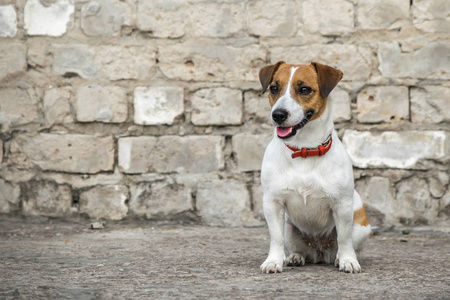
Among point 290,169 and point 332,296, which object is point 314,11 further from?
point 332,296

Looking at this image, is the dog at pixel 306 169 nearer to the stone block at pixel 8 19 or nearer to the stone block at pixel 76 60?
the stone block at pixel 76 60

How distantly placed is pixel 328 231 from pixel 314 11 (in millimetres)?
2391

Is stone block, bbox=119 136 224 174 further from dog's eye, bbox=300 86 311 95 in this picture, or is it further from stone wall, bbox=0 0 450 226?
dog's eye, bbox=300 86 311 95

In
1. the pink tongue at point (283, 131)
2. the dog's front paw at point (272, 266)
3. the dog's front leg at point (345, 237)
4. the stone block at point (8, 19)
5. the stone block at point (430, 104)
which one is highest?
the stone block at point (8, 19)

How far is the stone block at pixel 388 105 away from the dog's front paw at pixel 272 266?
222 centimetres

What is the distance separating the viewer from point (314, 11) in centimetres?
534

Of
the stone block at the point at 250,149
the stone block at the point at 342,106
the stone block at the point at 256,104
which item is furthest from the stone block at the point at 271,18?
the stone block at the point at 250,149

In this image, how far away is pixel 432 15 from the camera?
5.25 metres

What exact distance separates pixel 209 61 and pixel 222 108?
1.43ft

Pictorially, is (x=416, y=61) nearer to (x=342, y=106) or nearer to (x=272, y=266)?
(x=342, y=106)

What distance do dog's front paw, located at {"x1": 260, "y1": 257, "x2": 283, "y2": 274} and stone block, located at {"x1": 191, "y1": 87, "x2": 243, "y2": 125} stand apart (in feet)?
6.90

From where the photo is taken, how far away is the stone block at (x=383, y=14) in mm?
5277

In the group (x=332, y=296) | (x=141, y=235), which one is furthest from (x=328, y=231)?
(x=141, y=235)

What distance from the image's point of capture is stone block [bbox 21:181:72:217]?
213 inches
